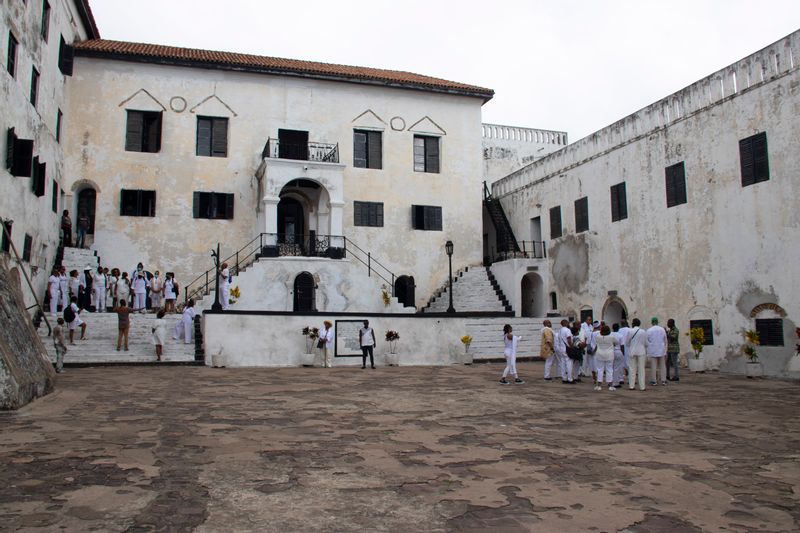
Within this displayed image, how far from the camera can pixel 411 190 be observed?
2891 cm

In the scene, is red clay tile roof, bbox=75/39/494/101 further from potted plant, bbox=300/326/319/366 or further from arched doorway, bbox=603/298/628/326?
potted plant, bbox=300/326/319/366

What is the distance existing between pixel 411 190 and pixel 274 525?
987 inches

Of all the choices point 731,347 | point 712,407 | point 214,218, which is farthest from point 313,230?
point 712,407

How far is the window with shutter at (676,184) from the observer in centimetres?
1998

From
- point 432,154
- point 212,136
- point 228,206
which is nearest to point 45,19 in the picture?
point 212,136

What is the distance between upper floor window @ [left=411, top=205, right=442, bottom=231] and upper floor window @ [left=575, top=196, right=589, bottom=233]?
6.60m

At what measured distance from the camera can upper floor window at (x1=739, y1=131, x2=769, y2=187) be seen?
17.2m

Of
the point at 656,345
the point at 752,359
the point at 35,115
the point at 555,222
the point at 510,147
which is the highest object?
the point at 510,147

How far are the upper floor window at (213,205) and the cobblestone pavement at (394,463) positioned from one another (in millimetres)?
15292

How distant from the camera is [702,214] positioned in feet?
62.9

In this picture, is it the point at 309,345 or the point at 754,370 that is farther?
the point at 309,345

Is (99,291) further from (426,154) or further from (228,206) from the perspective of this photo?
(426,154)

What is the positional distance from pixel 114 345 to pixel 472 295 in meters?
14.7

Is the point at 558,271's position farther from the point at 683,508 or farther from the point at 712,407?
the point at 683,508
